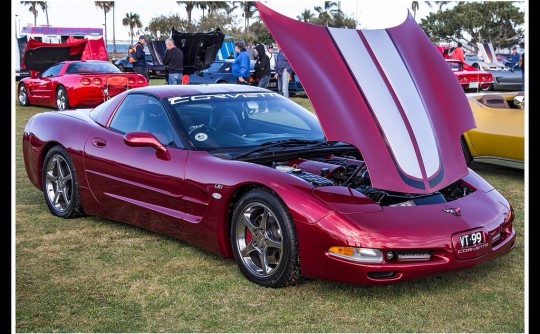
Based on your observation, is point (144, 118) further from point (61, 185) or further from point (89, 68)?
point (89, 68)

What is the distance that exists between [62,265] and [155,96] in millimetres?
1520

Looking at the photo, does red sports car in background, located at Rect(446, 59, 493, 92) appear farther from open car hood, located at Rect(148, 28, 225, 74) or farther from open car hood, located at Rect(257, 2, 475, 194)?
open car hood, located at Rect(257, 2, 475, 194)

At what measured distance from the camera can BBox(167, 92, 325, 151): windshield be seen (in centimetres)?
500

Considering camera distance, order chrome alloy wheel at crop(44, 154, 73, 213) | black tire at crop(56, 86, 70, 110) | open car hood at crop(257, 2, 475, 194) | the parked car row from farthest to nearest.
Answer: the parked car row < black tire at crop(56, 86, 70, 110) < chrome alloy wheel at crop(44, 154, 73, 213) < open car hood at crop(257, 2, 475, 194)

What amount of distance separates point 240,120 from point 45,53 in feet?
45.6

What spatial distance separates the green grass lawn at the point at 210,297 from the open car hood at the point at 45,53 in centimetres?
1347

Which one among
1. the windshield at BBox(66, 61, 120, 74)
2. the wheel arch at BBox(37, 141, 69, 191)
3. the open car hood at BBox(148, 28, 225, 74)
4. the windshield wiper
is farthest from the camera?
the open car hood at BBox(148, 28, 225, 74)

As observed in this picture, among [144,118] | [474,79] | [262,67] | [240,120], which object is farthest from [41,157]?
[474,79]

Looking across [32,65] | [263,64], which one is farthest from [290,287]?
[32,65]

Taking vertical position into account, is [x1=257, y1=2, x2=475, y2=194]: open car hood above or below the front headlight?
above

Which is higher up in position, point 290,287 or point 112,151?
point 112,151

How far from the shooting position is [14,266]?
4594 millimetres

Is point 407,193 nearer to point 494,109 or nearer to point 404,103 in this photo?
point 404,103

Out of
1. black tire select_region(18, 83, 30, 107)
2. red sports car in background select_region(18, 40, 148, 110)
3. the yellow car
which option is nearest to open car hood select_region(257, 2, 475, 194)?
the yellow car
